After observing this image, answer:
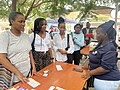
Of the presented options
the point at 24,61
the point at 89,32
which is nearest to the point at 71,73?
the point at 24,61

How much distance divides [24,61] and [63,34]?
138 centimetres

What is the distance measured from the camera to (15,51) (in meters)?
2.17

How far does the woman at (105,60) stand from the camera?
6.82ft

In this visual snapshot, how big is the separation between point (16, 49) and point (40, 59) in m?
0.91

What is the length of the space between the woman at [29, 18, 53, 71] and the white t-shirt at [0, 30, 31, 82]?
676mm

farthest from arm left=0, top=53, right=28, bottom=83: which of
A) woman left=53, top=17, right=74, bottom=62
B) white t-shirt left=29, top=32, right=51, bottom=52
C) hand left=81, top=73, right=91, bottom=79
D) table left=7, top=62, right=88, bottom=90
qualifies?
woman left=53, top=17, right=74, bottom=62

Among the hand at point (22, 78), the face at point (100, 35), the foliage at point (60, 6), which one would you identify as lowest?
the hand at point (22, 78)

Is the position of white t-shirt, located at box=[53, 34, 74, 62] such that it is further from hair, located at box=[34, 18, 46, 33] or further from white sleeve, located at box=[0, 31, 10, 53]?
white sleeve, located at box=[0, 31, 10, 53]

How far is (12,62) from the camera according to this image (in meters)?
2.18

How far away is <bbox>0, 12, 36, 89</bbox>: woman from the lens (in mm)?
2111

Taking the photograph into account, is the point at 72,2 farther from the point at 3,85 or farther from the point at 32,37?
the point at 3,85

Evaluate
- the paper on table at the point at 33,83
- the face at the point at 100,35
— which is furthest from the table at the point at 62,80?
the face at the point at 100,35

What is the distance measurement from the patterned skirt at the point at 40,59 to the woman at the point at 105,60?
3.28 feet

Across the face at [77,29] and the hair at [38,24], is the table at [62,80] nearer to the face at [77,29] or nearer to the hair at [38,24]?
the hair at [38,24]
